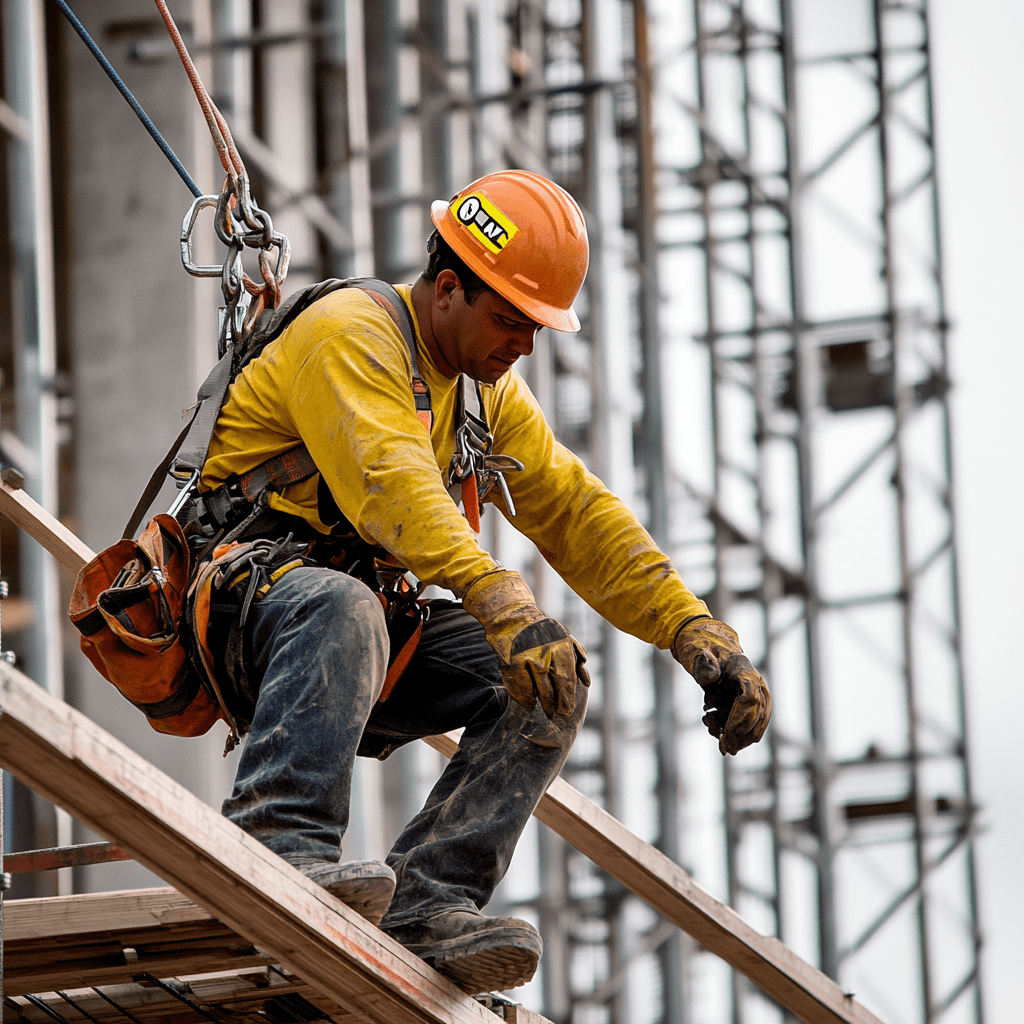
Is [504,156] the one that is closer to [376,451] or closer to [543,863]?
[543,863]

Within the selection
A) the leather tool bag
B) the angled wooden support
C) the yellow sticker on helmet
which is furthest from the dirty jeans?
the yellow sticker on helmet

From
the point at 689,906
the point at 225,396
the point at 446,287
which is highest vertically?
the point at 446,287

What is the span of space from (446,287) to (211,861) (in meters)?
1.61

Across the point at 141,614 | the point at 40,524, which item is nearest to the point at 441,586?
the point at 141,614

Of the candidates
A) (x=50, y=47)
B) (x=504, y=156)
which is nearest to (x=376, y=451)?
(x=50, y=47)

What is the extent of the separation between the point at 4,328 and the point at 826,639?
285 inches

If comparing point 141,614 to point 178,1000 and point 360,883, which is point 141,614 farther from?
point 178,1000

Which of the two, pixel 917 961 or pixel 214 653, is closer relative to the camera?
pixel 214 653

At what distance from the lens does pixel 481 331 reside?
4.18 m

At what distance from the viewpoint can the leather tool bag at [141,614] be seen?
154 inches

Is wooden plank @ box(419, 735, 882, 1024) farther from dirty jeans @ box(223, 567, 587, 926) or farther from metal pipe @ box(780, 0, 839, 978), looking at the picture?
metal pipe @ box(780, 0, 839, 978)

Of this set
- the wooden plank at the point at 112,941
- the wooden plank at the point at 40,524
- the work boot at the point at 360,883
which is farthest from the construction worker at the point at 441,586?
the wooden plank at the point at 40,524

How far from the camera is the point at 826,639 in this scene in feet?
52.3

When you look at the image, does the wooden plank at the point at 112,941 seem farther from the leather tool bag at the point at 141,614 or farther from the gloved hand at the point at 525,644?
the gloved hand at the point at 525,644
